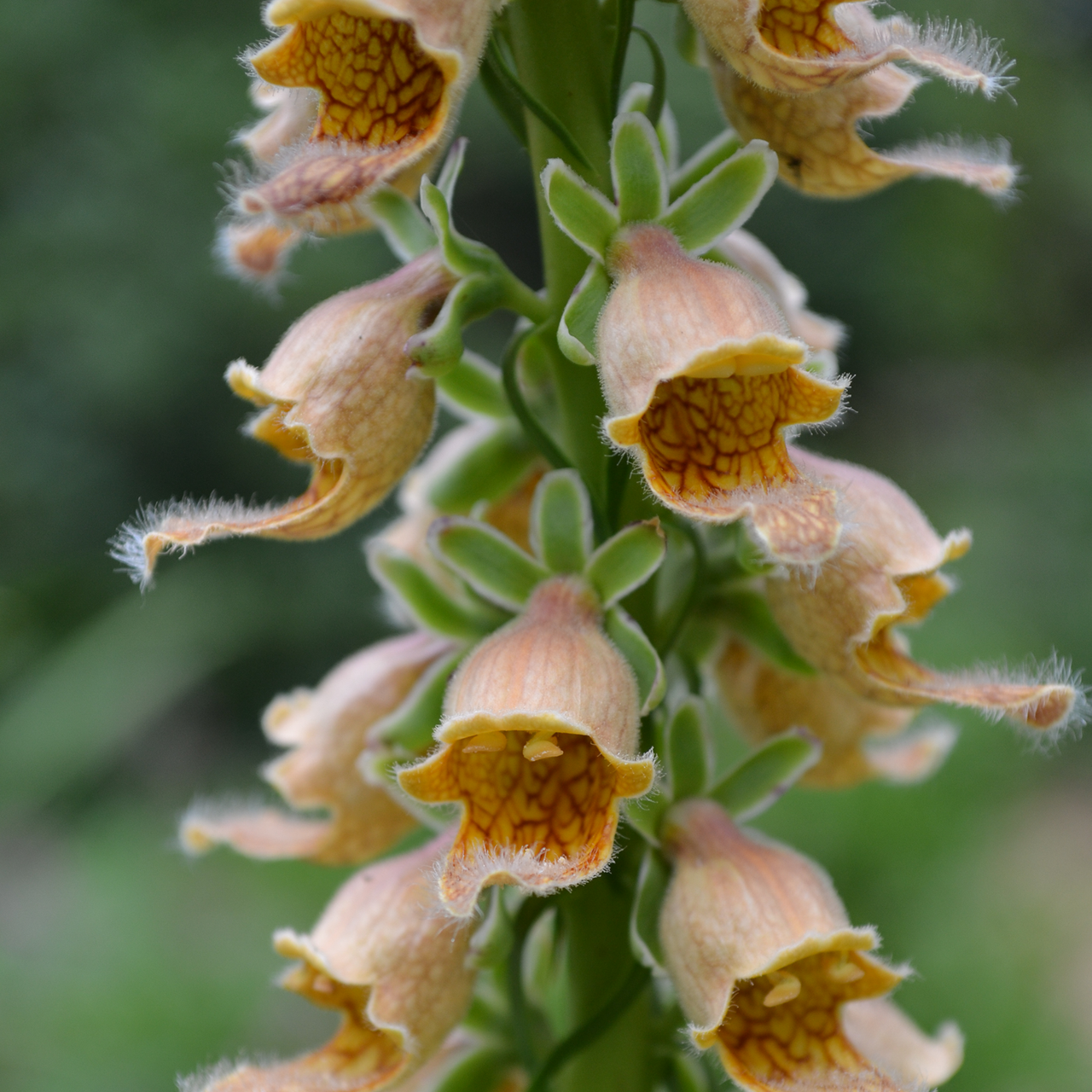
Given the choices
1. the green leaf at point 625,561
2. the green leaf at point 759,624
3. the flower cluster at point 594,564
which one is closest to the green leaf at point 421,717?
the flower cluster at point 594,564

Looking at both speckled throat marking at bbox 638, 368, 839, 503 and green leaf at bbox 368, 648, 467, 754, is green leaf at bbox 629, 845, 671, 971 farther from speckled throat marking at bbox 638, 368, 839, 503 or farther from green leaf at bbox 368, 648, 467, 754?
speckled throat marking at bbox 638, 368, 839, 503

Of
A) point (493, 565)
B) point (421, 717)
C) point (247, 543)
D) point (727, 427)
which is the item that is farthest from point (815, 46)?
point (247, 543)

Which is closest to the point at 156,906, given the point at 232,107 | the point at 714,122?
the point at 232,107

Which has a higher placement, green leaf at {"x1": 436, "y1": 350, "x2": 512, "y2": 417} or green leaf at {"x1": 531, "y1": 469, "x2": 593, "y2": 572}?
green leaf at {"x1": 436, "y1": 350, "x2": 512, "y2": 417}

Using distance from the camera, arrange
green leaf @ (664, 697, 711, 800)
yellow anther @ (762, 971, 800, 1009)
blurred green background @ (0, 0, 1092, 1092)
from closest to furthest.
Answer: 1. yellow anther @ (762, 971, 800, 1009)
2. green leaf @ (664, 697, 711, 800)
3. blurred green background @ (0, 0, 1092, 1092)

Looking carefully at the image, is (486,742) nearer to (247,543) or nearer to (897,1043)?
(897,1043)

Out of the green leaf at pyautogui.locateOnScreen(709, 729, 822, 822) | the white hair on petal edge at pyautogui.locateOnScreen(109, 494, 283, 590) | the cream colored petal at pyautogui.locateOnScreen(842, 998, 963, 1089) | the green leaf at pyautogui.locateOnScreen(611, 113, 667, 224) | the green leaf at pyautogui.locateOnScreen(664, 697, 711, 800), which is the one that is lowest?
the cream colored petal at pyautogui.locateOnScreen(842, 998, 963, 1089)

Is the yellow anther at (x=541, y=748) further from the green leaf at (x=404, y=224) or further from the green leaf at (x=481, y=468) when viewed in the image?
the green leaf at (x=404, y=224)

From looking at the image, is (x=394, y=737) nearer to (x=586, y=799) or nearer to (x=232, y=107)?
(x=586, y=799)

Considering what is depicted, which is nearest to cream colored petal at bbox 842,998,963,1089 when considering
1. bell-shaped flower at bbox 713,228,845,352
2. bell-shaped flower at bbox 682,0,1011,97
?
bell-shaped flower at bbox 713,228,845,352
